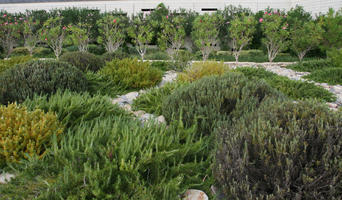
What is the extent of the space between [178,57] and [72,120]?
24.7ft

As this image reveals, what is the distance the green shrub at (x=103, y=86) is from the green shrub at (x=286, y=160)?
4270 millimetres

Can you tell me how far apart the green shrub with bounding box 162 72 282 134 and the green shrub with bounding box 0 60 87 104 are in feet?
7.11

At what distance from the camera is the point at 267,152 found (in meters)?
2.00

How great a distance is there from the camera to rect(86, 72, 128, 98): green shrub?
5842 mm

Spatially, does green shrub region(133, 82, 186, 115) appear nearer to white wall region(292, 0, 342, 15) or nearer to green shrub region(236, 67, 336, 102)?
green shrub region(236, 67, 336, 102)

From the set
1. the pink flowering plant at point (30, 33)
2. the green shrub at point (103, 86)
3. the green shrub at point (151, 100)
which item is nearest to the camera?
the green shrub at point (151, 100)

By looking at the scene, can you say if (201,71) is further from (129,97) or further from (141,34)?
(141,34)

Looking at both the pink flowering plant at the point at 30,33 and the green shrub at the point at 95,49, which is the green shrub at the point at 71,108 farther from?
the green shrub at the point at 95,49

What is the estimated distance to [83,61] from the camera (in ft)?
26.0

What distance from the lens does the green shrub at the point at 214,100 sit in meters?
3.36

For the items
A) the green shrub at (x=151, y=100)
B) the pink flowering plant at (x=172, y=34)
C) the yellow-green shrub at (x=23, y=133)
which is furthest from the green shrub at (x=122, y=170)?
the pink flowering plant at (x=172, y=34)

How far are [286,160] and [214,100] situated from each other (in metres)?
1.71

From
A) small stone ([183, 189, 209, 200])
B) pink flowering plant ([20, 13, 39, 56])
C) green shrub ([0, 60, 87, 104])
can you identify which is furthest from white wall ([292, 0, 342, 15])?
pink flowering plant ([20, 13, 39, 56])

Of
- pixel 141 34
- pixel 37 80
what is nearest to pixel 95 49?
pixel 141 34
